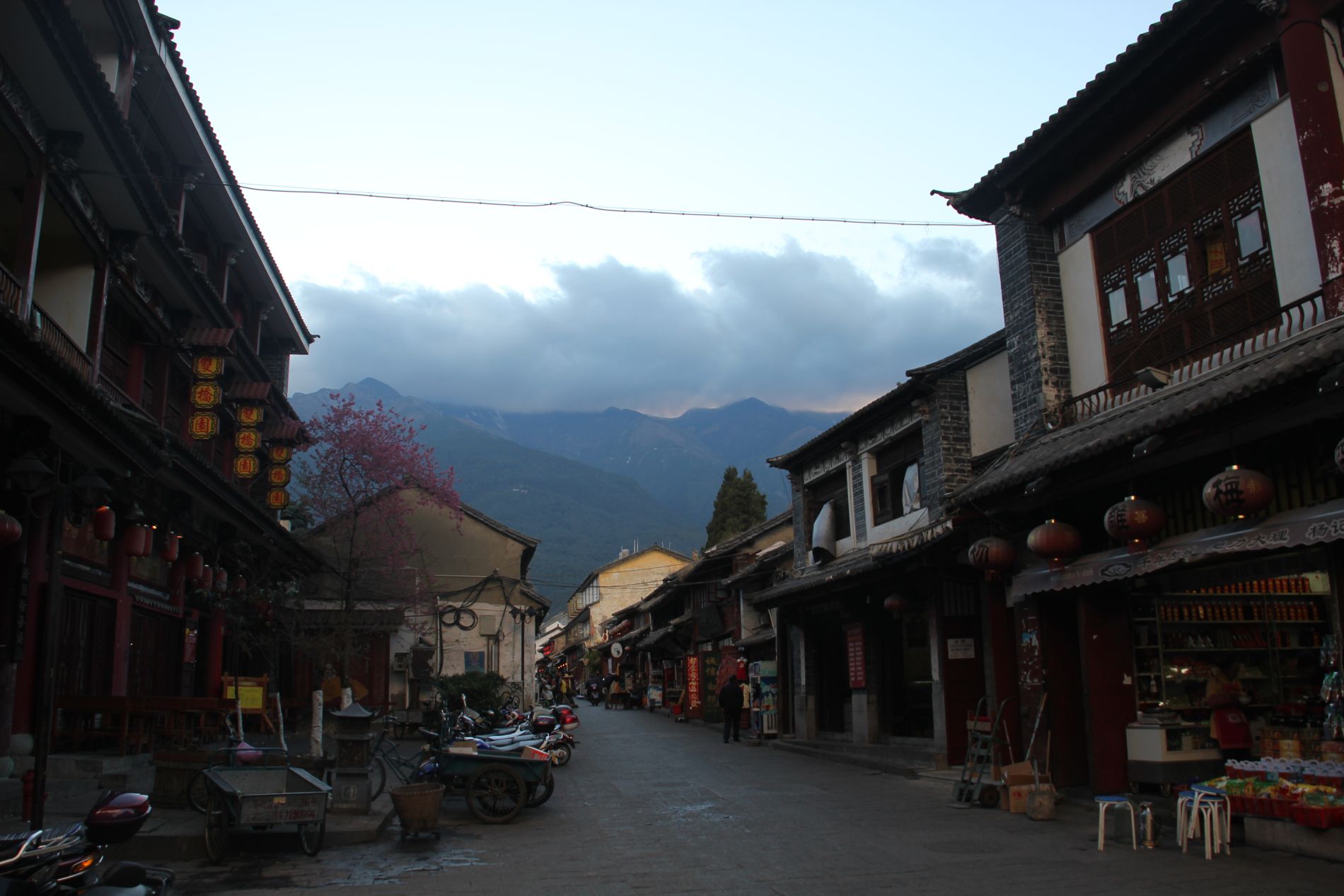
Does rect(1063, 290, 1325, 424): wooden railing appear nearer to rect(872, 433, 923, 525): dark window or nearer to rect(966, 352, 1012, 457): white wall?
rect(966, 352, 1012, 457): white wall

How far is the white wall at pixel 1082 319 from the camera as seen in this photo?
1309cm

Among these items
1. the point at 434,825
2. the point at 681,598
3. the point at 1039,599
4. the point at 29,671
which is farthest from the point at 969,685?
the point at 681,598

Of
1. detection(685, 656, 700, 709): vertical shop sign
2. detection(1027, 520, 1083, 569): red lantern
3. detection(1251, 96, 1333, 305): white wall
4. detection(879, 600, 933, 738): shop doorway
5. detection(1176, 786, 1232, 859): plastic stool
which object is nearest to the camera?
detection(1176, 786, 1232, 859): plastic stool

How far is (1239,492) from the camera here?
864cm

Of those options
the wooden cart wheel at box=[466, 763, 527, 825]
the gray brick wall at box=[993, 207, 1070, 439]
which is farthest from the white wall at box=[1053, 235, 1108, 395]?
the wooden cart wheel at box=[466, 763, 527, 825]

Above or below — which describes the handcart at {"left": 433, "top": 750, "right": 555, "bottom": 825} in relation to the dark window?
below

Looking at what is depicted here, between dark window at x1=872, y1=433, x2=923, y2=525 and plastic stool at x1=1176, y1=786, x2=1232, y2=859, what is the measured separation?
29.0 feet

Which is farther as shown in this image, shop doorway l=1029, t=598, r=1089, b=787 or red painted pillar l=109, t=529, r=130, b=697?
red painted pillar l=109, t=529, r=130, b=697

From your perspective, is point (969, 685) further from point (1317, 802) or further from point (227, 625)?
point (227, 625)

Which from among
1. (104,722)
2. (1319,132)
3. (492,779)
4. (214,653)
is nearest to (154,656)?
(104,722)

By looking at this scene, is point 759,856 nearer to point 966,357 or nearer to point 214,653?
point 966,357

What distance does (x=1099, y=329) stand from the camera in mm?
13062

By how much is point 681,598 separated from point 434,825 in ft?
98.8

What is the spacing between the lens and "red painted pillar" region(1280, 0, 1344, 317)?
9.16 metres
